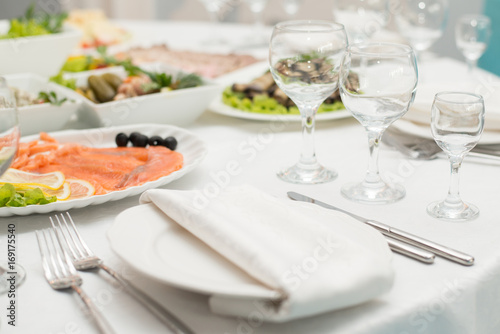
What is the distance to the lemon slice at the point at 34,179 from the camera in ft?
3.43

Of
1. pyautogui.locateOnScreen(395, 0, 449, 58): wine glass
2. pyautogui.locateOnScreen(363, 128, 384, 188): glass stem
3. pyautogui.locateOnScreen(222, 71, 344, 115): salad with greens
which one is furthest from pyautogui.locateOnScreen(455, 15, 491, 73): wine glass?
pyautogui.locateOnScreen(363, 128, 384, 188): glass stem

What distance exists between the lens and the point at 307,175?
3.82ft

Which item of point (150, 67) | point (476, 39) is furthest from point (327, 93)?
point (476, 39)

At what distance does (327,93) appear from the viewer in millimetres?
1116

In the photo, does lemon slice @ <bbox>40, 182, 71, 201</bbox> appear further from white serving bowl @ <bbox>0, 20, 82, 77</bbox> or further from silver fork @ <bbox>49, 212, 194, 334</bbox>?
white serving bowl @ <bbox>0, 20, 82, 77</bbox>

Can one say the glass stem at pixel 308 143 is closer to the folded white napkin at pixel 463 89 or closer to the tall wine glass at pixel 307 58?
the tall wine glass at pixel 307 58

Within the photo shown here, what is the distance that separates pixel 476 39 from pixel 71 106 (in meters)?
1.22

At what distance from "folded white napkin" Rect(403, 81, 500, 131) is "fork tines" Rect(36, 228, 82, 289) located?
833 mm

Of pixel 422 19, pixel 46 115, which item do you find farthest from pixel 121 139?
pixel 422 19

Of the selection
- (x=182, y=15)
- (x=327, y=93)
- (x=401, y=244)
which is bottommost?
(x=182, y=15)

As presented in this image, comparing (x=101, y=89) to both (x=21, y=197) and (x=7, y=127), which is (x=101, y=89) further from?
(x=7, y=127)

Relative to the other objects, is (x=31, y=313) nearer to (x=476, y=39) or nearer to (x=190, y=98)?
(x=190, y=98)

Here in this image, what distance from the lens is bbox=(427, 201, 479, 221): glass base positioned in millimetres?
967

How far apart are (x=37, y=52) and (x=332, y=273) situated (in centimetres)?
141
